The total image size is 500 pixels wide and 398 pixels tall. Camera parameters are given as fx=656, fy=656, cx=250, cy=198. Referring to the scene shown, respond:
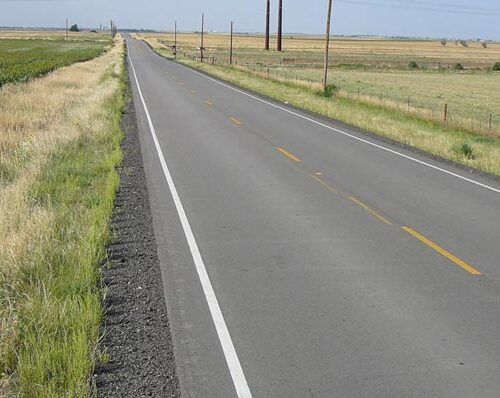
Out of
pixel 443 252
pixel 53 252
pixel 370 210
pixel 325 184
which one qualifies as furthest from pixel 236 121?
pixel 53 252

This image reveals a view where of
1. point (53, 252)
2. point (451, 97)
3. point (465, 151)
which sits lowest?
point (451, 97)

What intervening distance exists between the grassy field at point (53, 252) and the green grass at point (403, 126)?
8.93 metres

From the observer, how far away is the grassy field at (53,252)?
5234 mm

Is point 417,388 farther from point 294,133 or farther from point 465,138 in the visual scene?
point 465,138

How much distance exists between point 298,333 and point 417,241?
3.74m

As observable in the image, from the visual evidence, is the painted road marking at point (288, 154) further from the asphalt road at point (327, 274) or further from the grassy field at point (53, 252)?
the grassy field at point (53, 252)

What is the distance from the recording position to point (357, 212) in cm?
1096

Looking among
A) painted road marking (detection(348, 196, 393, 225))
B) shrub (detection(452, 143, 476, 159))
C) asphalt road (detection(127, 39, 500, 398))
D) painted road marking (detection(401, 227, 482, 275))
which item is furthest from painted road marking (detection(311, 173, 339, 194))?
shrub (detection(452, 143, 476, 159))

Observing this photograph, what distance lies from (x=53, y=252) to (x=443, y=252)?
5.06 metres

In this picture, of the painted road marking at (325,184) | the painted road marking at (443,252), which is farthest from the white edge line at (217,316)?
the painted road marking at (443,252)

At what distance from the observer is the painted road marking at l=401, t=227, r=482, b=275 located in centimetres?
815

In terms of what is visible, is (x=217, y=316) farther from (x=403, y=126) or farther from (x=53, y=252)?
Result: (x=403, y=126)

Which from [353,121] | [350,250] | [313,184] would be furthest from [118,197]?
[353,121]

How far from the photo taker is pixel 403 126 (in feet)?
77.5
